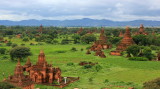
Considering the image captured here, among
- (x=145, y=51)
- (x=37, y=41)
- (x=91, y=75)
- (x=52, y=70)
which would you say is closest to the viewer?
(x=52, y=70)

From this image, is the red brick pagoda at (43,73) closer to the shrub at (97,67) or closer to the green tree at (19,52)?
the shrub at (97,67)

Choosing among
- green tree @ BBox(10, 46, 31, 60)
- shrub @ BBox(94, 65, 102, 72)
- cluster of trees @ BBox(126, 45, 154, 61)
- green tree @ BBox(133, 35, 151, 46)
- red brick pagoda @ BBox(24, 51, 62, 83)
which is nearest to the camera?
red brick pagoda @ BBox(24, 51, 62, 83)

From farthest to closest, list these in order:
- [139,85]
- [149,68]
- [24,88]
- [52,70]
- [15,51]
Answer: [15,51], [149,68], [52,70], [139,85], [24,88]

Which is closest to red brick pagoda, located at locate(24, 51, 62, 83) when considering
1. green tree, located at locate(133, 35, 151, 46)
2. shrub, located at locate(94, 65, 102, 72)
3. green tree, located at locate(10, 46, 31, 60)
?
shrub, located at locate(94, 65, 102, 72)

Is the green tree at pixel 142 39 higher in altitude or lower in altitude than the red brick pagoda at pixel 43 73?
higher

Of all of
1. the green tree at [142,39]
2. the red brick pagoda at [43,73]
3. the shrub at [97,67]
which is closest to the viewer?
the red brick pagoda at [43,73]

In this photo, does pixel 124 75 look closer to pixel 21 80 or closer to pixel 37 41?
pixel 21 80

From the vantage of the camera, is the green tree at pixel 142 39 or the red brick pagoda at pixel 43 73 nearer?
the red brick pagoda at pixel 43 73

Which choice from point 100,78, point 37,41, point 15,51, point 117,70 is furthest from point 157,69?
point 37,41

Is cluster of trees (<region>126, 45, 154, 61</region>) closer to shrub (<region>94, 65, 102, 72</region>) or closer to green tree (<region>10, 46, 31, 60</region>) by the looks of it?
shrub (<region>94, 65, 102, 72</region>)

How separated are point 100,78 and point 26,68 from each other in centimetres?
1396

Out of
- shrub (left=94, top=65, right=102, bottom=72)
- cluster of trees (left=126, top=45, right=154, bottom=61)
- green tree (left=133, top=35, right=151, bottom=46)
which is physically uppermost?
green tree (left=133, top=35, right=151, bottom=46)

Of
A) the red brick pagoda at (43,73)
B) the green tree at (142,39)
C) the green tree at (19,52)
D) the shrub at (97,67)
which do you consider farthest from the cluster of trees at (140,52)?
the red brick pagoda at (43,73)

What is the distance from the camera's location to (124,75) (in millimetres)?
39750
